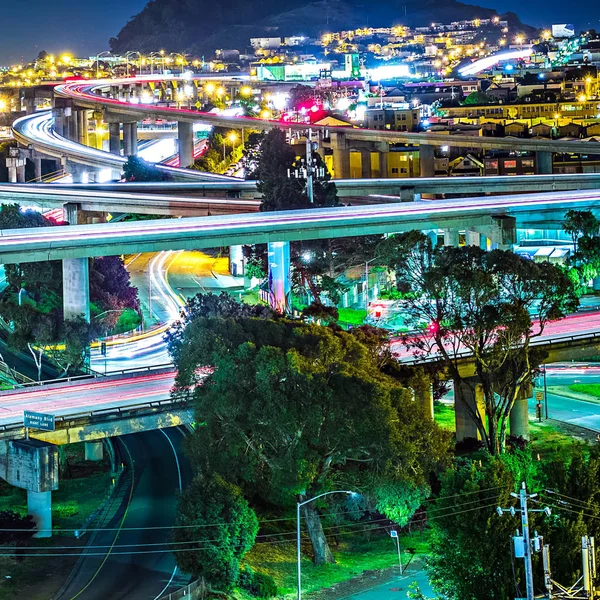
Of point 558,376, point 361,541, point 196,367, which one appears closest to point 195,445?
point 196,367

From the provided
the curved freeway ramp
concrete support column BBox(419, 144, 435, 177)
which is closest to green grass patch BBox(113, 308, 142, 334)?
the curved freeway ramp

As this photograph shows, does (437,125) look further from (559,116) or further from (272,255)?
(272,255)

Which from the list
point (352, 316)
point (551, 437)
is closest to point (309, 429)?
point (551, 437)

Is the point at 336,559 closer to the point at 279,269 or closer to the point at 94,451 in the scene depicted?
the point at 94,451

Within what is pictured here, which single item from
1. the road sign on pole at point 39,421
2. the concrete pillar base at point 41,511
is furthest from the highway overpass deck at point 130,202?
the concrete pillar base at point 41,511

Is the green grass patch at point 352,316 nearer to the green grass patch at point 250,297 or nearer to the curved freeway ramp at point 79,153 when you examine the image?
the green grass patch at point 250,297
